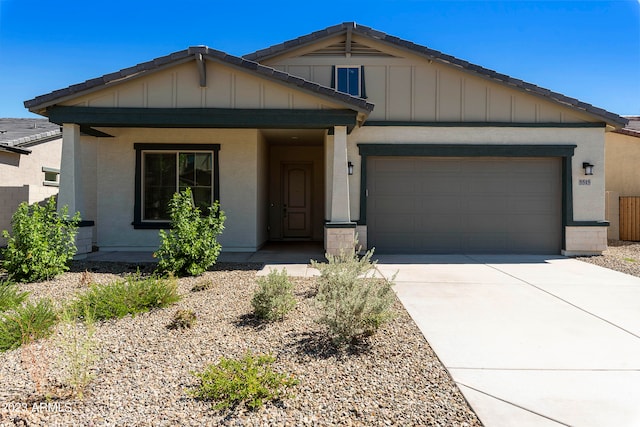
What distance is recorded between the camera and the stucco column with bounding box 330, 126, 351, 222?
26.0 ft

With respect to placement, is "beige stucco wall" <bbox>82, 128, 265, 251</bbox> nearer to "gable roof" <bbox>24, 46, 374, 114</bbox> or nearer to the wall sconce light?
"gable roof" <bbox>24, 46, 374, 114</bbox>

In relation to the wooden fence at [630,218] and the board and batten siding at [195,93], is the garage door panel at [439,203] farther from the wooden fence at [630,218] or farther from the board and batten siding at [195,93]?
the wooden fence at [630,218]

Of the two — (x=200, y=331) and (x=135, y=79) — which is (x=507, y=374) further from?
(x=135, y=79)

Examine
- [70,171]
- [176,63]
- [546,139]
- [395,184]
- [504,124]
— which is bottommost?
[395,184]

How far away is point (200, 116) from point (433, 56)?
235 inches

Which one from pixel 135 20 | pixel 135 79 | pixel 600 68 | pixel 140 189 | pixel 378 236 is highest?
pixel 135 20

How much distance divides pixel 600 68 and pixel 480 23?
3617 mm

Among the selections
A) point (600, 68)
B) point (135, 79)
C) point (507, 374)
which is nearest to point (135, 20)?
point (135, 79)

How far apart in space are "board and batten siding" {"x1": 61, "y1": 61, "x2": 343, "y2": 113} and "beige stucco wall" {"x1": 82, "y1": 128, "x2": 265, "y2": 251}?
1.91m

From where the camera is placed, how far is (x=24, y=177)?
1278cm

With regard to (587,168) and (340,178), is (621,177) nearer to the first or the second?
(587,168)

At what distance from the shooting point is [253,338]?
12.3 feet

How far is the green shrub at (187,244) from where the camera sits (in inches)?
251

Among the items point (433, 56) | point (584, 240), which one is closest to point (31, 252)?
point (433, 56)
